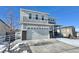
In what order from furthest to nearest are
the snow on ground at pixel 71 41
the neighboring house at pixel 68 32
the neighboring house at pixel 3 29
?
the neighboring house at pixel 68 32 → the snow on ground at pixel 71 41 → the neighboring house at pixel 3 29

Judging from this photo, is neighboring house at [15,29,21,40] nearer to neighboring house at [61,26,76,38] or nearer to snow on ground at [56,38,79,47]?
snow on ground at [56,38,79,47]

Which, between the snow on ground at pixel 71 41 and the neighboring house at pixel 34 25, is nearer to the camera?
the neighboring house at pixel 34 25

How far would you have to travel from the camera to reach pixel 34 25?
5.88 m

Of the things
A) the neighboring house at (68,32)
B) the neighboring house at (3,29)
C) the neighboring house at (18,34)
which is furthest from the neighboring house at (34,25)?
the neighboring house at (3,29)

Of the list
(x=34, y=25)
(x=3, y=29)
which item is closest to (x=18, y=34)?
(x=3, y=29)

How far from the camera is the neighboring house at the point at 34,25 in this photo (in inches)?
227

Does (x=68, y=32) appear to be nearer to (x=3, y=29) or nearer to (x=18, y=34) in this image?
(x=18, y=34)

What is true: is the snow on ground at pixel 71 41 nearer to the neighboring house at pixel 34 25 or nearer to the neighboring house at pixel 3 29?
the neighboring house at pixel 34 25

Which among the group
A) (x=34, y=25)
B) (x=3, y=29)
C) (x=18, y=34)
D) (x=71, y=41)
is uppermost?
(x=34, y=25)

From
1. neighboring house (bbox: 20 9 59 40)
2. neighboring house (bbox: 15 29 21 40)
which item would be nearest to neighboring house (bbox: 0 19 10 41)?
neighboring house (bbox: 15 29 21 40)
